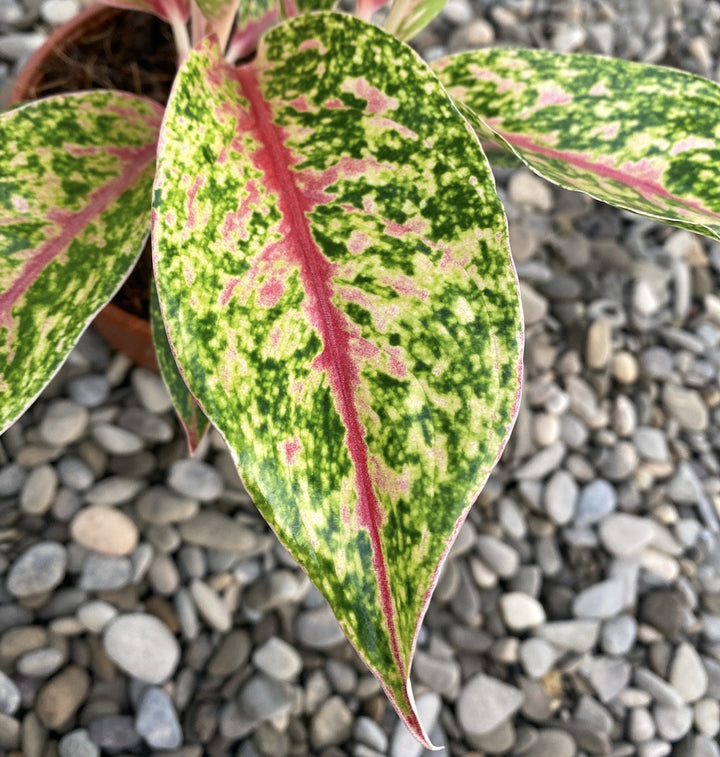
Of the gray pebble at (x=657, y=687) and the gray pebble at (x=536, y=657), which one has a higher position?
the gray pebble at (x=536, y=657)

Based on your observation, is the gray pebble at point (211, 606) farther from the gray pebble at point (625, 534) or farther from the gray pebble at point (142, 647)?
the gray pebble at point (625, 534)

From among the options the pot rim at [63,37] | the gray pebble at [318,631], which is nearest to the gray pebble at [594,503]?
the gray pebble at [318,631]

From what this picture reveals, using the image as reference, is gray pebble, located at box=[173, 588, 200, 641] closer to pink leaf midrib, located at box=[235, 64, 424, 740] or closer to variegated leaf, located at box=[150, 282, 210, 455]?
variegated leaf, located at box=[150, 282, 210, 455]

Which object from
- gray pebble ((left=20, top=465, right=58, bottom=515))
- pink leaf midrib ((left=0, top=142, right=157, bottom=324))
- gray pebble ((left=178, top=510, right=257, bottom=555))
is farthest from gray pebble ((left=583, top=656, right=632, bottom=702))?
pink leaf midrib ((left=0, top=142, right=157, bottom=324))

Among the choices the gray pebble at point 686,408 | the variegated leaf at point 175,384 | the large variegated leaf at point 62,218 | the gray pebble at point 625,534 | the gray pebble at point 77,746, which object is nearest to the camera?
the large variegated leaf at point 62,218

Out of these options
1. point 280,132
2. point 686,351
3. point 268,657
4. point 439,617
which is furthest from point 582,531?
point 280,132

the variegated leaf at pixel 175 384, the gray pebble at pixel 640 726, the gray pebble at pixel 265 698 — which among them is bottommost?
the gray pebble at pixel 640 726
